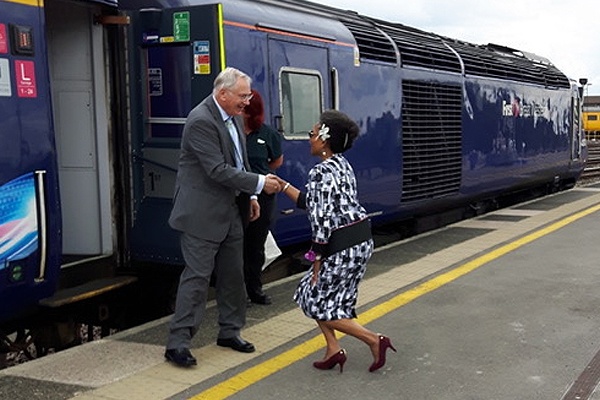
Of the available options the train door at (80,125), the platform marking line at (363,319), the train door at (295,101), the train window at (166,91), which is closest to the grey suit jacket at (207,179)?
the platform marking line at (363,319)

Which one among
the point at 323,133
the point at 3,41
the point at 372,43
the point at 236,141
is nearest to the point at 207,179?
the point at 236,141

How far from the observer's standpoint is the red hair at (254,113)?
5515 mm

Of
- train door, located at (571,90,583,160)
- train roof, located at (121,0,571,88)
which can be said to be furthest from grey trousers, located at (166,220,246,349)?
train door, located at (571,90,583,160)

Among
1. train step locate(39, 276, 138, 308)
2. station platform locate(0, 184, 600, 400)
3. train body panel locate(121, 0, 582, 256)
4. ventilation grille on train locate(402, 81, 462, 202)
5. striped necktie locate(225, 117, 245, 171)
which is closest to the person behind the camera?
station platform locate(0, 184, 600, 400)

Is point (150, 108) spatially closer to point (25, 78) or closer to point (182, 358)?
point (25, 78)

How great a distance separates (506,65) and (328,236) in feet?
28.8

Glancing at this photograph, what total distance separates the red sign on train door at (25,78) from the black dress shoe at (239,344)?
1.94 m

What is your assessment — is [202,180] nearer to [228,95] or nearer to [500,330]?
[228,95]

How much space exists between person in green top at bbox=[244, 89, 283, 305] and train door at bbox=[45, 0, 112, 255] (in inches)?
A: 43.0

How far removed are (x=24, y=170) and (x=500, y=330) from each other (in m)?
3.31

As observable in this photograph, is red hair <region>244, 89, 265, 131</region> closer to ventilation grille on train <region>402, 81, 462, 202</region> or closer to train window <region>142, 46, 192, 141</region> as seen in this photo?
train window <region>142, 46, 192, 141</region>

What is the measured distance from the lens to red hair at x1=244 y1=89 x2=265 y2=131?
18.1 feet

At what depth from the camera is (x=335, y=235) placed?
4.16 meters

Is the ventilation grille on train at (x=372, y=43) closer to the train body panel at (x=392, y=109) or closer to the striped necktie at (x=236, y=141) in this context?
the train body panel at (x=392, y=109)
